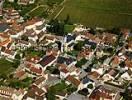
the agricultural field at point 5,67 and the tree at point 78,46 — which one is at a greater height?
the tree at point 78,46

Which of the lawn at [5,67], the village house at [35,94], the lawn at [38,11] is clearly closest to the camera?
the village house at [35,94]

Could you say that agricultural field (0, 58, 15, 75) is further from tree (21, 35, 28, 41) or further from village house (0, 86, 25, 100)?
tree (21, 35, 28, 41)

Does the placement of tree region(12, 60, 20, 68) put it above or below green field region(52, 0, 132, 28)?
below

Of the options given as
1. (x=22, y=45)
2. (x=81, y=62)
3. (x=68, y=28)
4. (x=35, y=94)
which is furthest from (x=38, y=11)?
(x=35, y=94)

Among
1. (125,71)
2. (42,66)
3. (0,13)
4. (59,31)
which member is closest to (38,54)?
(42,66)

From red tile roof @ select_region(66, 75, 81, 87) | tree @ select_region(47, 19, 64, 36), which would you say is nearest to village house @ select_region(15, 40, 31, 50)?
tree @ select_region(47, 19, 64, 36)

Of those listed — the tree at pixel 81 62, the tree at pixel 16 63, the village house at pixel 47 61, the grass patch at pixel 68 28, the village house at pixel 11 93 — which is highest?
the grass patch at pixel 68 28

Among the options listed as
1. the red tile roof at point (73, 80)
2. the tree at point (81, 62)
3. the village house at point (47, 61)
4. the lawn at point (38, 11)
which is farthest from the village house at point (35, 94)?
the lawn at point (38, 11)

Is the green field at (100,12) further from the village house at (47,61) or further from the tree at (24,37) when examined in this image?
the village house at (47,61)
